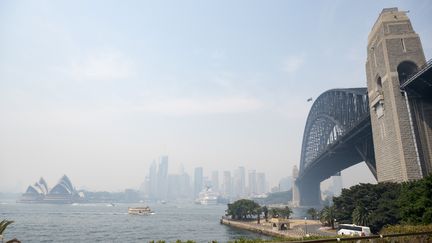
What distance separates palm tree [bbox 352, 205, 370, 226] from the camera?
48.3 metres

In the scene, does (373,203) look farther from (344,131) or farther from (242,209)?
(242,209)

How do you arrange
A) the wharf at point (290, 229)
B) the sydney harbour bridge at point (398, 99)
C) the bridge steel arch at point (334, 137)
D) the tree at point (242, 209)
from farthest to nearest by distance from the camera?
the tree at point (242, 209) → the bridge steel arch at point (334, 137) → the wharf at point (290, 229) → the sydney harbour bridge at point (398, 99)

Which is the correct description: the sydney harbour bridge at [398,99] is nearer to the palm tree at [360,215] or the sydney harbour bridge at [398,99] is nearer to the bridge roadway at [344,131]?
the bridge roadway at [344,131]

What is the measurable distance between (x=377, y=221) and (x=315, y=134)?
10433cm

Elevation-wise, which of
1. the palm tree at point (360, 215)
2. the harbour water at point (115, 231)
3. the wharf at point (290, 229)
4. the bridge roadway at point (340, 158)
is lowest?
the harbour water at point (115, 231)

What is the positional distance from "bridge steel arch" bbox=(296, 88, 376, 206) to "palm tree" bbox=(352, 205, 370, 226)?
57.6 feet

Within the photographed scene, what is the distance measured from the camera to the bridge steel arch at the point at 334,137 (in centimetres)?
7271

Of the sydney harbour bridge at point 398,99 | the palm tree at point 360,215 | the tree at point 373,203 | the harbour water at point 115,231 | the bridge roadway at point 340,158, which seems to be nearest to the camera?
the sydney harbour bridge at point 398,99

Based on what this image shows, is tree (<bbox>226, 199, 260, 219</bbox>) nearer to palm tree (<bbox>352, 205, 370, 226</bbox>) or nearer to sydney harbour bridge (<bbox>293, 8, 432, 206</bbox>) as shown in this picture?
sydney harbour bridge (<bbox>293, 8, 432, 206</bbox>)

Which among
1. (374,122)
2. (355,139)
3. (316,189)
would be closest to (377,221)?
(374,122)

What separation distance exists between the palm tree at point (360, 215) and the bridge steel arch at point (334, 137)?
17.6 m

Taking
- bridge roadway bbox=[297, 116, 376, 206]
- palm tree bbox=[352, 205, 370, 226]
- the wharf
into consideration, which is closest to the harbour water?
the wharf

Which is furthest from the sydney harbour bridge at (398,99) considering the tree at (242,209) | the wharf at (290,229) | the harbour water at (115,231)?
the tree at (242,209)

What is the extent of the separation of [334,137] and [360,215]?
75123 millimetres
